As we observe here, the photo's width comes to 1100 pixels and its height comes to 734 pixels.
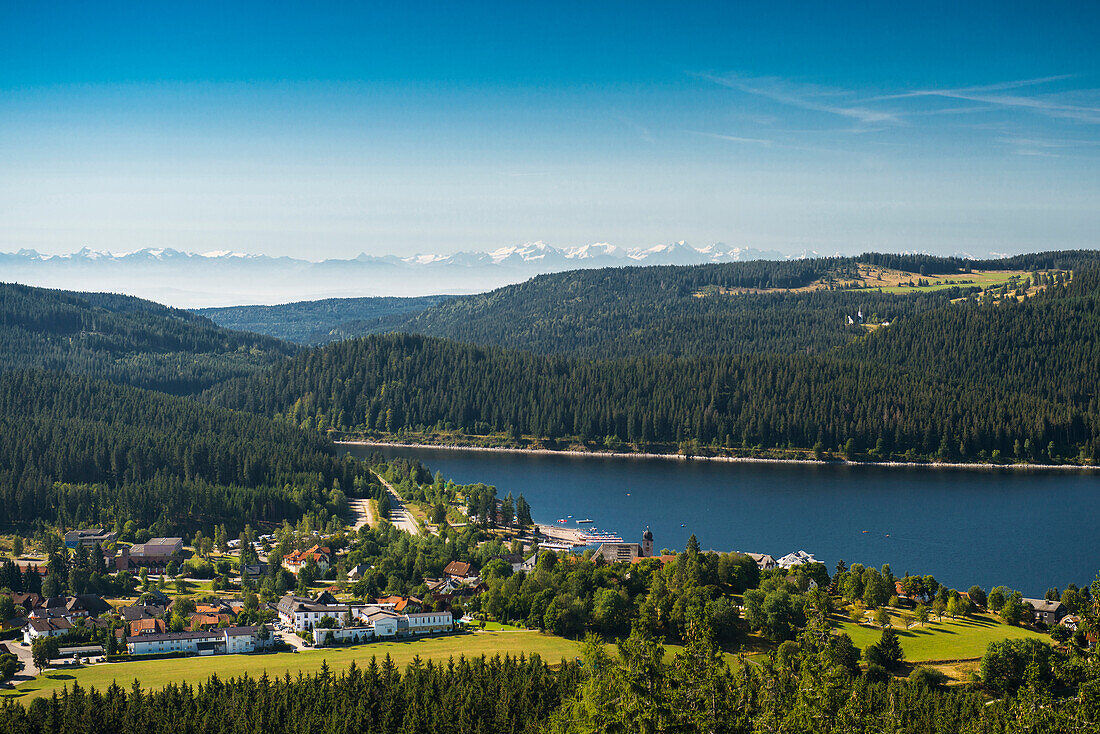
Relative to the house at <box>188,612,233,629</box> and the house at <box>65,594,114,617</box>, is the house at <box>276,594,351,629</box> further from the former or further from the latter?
the house at <box>65,594,114,617</box>

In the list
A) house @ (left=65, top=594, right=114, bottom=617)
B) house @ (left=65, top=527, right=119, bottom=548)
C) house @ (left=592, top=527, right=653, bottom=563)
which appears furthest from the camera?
house @ (left=65, top=527, right=119, bottom=548)

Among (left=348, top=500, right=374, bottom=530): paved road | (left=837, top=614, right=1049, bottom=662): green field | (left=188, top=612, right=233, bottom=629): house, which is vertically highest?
(left=837, top=614, right=1049, bottom=662): green field

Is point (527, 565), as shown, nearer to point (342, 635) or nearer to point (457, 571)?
point (457, 571)

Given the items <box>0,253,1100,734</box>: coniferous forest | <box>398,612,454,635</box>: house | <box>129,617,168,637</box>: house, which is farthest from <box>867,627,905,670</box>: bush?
<box>129,617,168,637</box>: house

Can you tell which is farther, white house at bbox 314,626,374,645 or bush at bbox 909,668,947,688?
white house at bbox 314,626,374,645

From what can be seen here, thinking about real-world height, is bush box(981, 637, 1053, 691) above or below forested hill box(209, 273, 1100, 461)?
below

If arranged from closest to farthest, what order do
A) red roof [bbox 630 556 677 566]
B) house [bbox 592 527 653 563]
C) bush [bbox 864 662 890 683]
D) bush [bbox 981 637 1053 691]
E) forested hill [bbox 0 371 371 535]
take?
bush [bbox 981 637 1053 691], bush [bbox 864 662 890 683], red roof [bbox 630 556 677 566], house [bbox 592 527 653 563], forested hill [bbox 0 371 371 535]

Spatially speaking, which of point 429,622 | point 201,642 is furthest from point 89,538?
point 429,622

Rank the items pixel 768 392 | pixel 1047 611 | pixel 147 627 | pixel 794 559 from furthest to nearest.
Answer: pixel 768 392
pixel 794 559
pixel 1047 611
pixel 147 627
